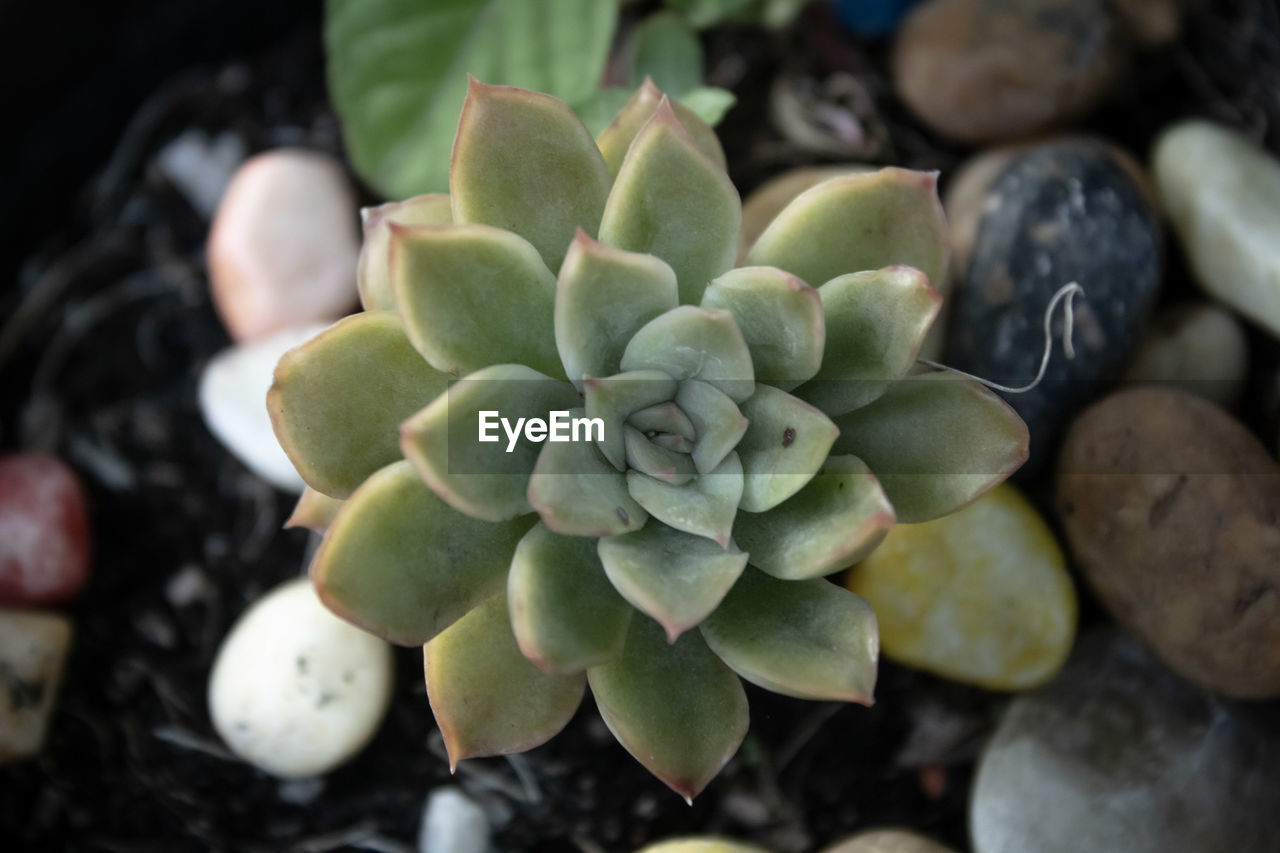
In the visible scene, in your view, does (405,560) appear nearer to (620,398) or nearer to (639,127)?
(620,398)

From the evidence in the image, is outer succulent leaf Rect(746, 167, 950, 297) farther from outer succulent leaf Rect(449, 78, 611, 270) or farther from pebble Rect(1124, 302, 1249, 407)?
pebble Rect(1124, 302, 1249, 407)

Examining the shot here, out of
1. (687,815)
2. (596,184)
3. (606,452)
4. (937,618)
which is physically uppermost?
(596,184)

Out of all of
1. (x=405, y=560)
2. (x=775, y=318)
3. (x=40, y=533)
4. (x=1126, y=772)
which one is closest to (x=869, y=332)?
(x=775, y=318)

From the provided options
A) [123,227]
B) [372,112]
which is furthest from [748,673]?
[123,227]

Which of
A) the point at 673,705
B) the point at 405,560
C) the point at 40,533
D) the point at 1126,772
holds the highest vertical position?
the point at 405,560

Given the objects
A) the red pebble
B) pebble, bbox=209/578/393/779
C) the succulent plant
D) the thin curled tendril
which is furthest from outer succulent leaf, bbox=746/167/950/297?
the red pebble

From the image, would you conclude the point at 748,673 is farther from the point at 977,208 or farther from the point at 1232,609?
the point at 977,208

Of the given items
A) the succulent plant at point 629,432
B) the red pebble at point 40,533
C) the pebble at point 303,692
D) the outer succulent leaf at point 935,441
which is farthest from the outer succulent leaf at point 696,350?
the red pebble at point 40,533
